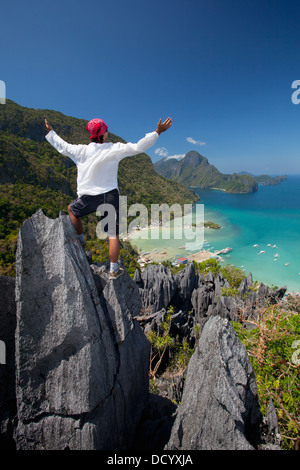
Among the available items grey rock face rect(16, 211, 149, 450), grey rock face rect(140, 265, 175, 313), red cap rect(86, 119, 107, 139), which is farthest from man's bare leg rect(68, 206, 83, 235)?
grey rock face rect(140, 265, 175, 313)

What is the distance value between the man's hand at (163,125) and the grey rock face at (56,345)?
6.43 ft

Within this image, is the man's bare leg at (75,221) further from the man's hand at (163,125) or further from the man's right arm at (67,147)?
the man's hand at (163,125)

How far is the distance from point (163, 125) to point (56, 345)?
3682mm

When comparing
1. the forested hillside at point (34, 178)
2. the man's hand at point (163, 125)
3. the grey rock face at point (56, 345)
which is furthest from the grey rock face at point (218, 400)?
the forested hillside at point (34, 178)

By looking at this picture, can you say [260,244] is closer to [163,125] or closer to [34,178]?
[34,178]

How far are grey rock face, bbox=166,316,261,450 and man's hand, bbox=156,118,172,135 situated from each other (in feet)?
10.8

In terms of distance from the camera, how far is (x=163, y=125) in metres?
2.96

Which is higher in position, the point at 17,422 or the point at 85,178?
the point at 85,178

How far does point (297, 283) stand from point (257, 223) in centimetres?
6079

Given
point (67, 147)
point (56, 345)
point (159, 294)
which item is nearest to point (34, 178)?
point (159, 294)

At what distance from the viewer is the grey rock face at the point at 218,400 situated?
9.54ft

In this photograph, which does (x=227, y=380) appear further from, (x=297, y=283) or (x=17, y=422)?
(x=297, y=283)
